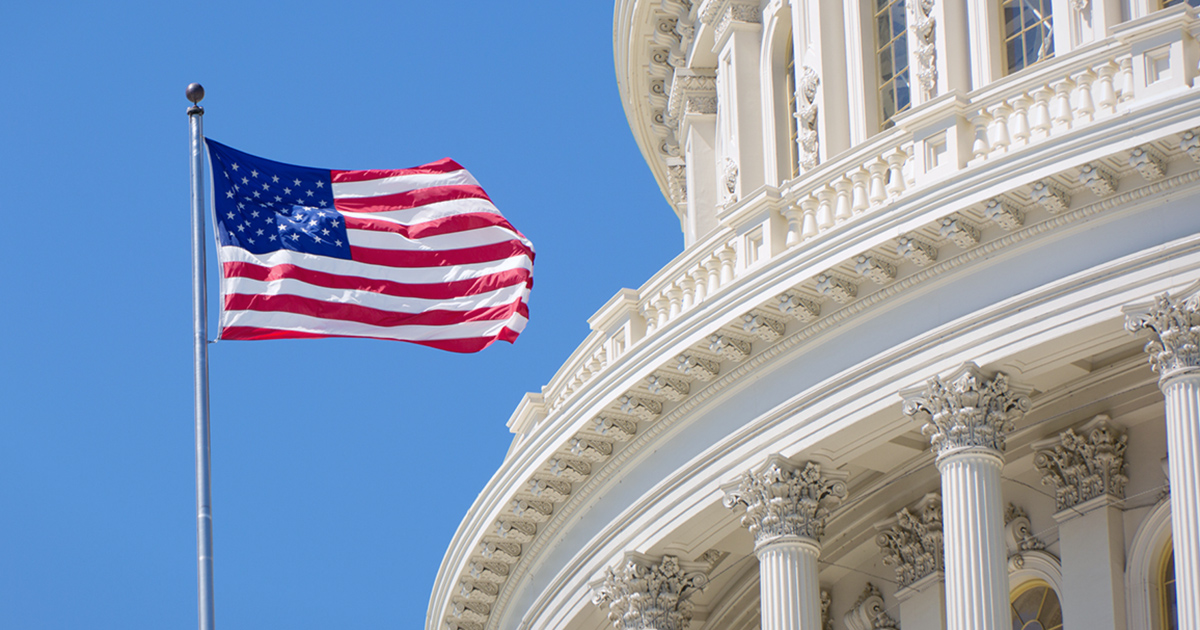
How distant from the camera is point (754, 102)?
40156mm

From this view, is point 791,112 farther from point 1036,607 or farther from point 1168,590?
point 1168,590

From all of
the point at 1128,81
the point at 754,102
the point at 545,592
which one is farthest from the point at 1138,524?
the point at 754,102

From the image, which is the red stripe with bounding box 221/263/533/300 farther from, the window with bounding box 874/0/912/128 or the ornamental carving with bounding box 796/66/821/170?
the ornamental carving with bounding box 796/66/821/170

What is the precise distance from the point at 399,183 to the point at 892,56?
37.6ft

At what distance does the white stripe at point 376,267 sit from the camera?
82.7ft

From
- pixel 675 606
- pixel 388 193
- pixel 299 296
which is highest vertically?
pixel 388 193

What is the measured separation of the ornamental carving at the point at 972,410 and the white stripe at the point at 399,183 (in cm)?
679

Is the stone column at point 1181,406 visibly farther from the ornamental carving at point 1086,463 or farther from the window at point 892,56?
the window at point 892,56

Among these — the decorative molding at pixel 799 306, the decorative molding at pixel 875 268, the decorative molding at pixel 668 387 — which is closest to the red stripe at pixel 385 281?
the decorative molding at pixel 668 387

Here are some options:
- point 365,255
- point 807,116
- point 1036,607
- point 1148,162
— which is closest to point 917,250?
point 1148,162

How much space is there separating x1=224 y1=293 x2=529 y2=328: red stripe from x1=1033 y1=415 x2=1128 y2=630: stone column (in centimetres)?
779

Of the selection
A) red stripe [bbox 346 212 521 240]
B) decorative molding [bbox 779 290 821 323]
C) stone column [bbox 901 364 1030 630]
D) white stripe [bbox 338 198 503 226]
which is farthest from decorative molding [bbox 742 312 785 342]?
white stripe [bbox 338 198 503 226]

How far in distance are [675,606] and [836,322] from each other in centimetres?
529

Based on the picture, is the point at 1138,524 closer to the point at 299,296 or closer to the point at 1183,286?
the point at 1183,286
